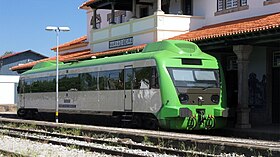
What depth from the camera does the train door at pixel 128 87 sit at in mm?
18938

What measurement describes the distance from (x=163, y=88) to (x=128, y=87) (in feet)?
7.66

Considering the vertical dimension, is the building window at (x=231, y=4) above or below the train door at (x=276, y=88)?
above

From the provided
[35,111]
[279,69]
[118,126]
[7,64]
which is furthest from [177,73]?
[7,64]

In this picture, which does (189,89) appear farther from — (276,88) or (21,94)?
(21,94)

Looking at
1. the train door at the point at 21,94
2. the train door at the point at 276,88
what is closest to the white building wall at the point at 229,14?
the train door at the point at 276,88

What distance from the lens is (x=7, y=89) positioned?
57.3 meters

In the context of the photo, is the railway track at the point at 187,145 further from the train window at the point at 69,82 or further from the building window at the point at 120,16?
the building window at the point at 120,16

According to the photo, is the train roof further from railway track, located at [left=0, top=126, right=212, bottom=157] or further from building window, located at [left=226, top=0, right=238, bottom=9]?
building window, located at [left=226, top=0, right=238, bottom=9]

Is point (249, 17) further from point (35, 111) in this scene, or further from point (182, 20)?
point (35, 111)

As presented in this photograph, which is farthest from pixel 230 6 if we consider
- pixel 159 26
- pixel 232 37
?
pixel 232 37

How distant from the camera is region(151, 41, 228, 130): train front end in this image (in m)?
17.0

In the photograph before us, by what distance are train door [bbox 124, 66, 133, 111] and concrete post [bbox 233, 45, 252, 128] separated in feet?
13.2

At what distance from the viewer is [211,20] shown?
25312 millimetres

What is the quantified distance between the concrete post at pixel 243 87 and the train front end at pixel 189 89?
1.14 meters
